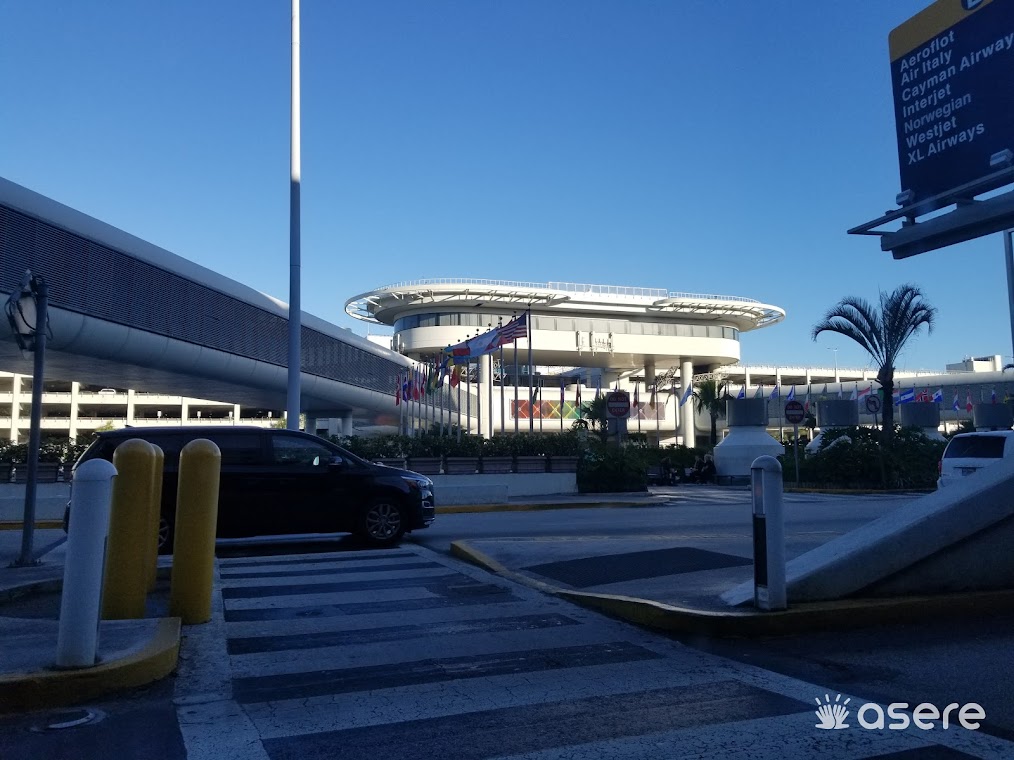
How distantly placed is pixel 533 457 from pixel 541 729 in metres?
20.3

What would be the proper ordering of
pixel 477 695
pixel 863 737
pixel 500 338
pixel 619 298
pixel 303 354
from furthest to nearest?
pixel 619 298, pixel 303 354, pixel 500 338, pixel 477 695, pixel 863 737

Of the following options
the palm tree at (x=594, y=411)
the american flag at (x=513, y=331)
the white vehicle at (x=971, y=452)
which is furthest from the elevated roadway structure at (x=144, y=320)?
the palm tree at (x=594, y=411)

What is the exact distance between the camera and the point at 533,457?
24.4m

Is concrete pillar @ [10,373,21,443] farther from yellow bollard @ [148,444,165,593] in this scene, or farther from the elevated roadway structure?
yellow bollard @ [148,444,165,593]

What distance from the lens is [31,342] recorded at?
10500mm

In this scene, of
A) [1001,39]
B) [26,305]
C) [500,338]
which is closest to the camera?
[1001,39]

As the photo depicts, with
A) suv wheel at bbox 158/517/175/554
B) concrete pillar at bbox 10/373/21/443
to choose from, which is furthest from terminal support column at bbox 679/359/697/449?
suv wheel at bbox 158/517/175/554

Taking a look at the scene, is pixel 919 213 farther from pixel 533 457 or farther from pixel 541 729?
pixel 533 457

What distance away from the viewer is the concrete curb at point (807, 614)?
5984 mm

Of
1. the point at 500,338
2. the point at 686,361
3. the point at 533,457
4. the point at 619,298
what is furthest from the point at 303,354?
the point at 686,361

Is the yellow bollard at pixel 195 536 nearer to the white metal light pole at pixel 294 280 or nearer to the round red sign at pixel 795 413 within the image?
the white metal light pole at pixel 294 280

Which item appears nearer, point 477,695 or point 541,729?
point 541,729

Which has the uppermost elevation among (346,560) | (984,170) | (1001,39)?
(1001,39)

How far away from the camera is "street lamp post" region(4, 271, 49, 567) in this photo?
972 centimetres
